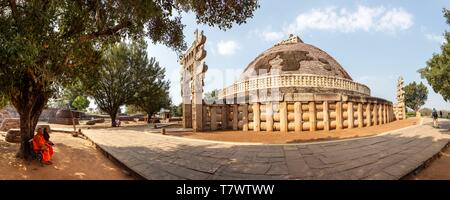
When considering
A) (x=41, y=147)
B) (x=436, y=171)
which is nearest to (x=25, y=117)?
(x=41, y=147)

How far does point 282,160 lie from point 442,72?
31.5 ft

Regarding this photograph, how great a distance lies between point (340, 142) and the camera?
798cm

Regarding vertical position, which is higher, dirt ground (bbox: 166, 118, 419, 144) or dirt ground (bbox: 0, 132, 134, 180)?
dirt ground (bbox: 166, 118, 419, 144)

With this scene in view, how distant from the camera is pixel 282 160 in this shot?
5867mm

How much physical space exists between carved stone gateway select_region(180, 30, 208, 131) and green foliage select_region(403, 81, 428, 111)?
171 ft

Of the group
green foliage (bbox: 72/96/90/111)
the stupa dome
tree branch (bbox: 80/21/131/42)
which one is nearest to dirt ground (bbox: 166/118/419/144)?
tree branch (bbox: 80/21/131/42)

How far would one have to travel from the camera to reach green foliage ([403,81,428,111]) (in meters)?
49.7

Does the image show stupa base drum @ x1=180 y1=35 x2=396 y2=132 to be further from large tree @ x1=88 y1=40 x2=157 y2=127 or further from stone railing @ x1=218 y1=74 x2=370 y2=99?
large tree @ x1=88 y1=40 x2=157 y2=127

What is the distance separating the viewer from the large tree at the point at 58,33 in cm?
536

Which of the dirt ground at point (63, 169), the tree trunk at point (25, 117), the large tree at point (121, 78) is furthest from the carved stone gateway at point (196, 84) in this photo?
the large tree at point (121, 78)

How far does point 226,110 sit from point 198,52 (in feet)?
12.5

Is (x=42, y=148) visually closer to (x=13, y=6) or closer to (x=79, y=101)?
(x=13, y=6)

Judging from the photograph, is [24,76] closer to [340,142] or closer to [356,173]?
[356,173]
